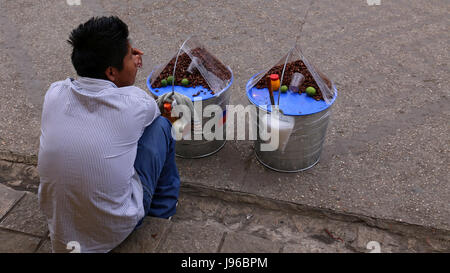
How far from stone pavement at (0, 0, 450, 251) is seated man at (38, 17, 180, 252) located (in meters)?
0.89

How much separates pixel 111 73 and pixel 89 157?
47 cm

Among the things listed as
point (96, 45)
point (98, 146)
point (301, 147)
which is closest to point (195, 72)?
point (301, 147)

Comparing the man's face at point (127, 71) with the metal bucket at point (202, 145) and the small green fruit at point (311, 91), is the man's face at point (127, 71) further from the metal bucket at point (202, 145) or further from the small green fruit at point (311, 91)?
the small green fruit at point (311, 91)

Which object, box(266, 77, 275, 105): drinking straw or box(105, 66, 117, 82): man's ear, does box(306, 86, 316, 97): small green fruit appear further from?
box(105, 66, 117, 82): man's ear

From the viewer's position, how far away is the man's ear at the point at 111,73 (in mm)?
1996

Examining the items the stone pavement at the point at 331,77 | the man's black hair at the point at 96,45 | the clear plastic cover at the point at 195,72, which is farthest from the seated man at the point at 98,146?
the stone pavement at the point at 331,77

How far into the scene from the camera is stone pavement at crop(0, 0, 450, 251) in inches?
109

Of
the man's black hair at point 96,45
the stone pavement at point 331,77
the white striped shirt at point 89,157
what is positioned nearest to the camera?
the white striped shirt at point 89,157

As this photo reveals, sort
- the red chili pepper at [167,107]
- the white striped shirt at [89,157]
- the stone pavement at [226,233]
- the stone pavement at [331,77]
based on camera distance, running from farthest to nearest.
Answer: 1. the stone pavement at [331,77]
2. the red chili pepper at [167,107]
3. the stone pavement at [226,233]
4. the white striped shirt at [89,157]

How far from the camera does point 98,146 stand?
1785mm

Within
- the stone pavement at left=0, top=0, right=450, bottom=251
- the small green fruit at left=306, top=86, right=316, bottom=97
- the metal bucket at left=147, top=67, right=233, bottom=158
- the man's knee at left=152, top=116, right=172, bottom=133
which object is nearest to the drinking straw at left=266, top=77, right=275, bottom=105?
the small green fruit at left=306, top=86, right=316, bottom=97

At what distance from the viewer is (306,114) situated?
254 cm

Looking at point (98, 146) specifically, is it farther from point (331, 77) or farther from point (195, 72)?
point (331, 77)

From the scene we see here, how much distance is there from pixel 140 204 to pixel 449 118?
256cm
